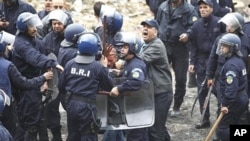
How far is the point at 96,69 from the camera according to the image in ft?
25.1

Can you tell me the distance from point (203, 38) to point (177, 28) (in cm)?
62

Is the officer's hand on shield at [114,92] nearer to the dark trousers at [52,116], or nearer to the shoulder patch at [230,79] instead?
the dark trousers at [52,116]

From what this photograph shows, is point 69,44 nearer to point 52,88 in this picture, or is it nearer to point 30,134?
point 52,88

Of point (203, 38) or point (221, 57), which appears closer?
point (221, 57)

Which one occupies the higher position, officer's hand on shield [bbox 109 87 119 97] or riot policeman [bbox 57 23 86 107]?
riot policeman [bbox 57 23 86 107]

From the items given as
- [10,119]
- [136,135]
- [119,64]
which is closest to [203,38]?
[119,64]

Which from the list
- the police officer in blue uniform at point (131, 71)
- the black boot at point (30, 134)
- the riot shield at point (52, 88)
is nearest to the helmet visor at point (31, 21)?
the riot shield at point (52, 88)

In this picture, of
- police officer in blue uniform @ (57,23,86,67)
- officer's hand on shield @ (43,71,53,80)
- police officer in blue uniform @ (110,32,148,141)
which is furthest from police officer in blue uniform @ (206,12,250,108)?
officer's hand on shield @ (43,71,53,80)

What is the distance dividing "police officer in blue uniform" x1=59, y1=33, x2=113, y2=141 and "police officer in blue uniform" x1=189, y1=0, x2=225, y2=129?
2767mm

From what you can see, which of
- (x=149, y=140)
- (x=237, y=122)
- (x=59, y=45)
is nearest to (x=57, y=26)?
(x=59, y=45)

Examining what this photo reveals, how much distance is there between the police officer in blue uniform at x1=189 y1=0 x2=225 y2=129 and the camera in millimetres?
9891

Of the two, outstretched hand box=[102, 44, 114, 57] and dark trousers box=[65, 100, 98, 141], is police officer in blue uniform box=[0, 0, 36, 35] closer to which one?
outstretched hand box=[102, 44, 114, 57]

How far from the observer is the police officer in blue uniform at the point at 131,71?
7984 mm

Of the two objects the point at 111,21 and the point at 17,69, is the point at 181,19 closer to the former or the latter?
the point at 111,21
